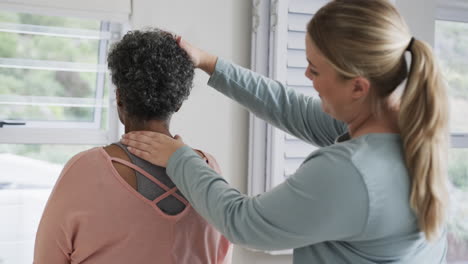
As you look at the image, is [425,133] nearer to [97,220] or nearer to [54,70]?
[97,220]

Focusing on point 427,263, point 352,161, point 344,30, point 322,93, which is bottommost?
point 427,263

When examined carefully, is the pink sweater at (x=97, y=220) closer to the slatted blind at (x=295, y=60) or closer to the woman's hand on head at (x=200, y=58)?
the woman's hand on head at (x=200, y=58)

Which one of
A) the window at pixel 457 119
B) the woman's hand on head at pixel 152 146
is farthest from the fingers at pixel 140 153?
the window at pixel 457 119

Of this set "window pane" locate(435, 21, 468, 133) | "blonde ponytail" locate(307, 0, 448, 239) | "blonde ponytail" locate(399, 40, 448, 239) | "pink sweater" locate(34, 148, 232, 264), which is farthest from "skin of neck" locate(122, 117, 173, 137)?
"window pane" locate(435, 21, 468, 133)

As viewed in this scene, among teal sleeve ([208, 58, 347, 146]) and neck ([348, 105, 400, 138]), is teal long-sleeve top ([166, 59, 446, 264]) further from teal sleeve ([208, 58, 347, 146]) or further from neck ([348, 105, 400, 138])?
teal sleeve ([208, 58, 347, 146])

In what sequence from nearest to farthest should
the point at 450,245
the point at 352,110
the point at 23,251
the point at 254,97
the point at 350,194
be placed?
the point at 350,194
the point at 352,110
the point at 254,97
the point at 23,251
the point at 450,245

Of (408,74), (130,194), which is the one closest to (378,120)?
(408,74)

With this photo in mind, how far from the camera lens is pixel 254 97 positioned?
146 centimetres

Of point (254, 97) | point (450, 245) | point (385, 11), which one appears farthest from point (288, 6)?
point (450, 245)

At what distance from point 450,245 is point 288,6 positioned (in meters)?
1.65

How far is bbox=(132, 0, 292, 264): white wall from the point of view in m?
2.19

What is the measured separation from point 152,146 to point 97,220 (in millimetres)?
187

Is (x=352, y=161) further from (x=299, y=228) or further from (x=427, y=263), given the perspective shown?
(x=427, y=263)

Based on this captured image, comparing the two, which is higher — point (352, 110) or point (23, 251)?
point (352, 110)
